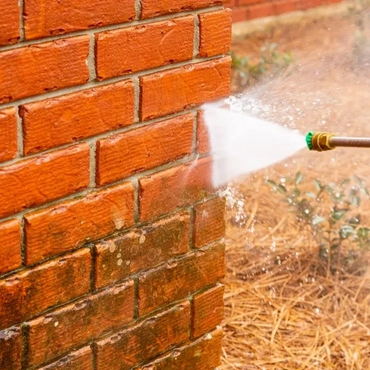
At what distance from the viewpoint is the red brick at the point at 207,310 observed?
2.11m

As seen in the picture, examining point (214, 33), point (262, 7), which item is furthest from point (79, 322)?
point (262, 7)

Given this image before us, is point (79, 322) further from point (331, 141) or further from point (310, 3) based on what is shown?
point (310, 3)

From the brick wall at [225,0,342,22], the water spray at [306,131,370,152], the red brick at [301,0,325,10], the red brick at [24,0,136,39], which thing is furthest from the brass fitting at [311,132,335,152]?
the red brick at [301,0,325,10]

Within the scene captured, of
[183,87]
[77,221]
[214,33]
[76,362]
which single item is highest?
[214,33]

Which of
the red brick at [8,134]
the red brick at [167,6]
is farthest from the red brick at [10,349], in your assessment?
the red brick at [167,6]

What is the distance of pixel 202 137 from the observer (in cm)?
198

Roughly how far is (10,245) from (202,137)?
54 centimetres

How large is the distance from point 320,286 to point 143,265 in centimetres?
126

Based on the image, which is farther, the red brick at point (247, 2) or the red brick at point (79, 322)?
the red brick at point (247, 2)

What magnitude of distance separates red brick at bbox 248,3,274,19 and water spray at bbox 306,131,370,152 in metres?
4.25

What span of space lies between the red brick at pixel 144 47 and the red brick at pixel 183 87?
0.03 m

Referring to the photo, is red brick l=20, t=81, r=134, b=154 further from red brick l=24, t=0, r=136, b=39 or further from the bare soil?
the bare soil

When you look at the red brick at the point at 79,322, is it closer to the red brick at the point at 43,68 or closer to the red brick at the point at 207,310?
the red brick at the point at 207,310

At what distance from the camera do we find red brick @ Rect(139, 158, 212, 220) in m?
1.89
